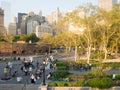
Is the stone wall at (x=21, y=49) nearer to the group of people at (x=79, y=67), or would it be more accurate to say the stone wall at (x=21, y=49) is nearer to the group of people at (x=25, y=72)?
the group of people at (x=25, y=72)

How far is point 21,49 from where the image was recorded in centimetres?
8800

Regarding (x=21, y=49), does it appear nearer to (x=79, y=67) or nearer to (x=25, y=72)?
(x=79, y=67)

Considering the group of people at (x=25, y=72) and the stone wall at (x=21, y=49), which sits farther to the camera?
the stone wall at (x=21, y=49)

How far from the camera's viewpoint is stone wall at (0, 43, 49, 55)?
82312mm

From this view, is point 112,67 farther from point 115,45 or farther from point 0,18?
point 0,18

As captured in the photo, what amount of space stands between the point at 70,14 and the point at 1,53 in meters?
29.1

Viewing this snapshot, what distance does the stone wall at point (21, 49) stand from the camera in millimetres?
82312

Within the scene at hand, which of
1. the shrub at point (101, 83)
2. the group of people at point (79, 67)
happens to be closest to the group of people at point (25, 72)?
the group of people at point (79, 67)

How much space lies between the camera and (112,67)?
151 ft

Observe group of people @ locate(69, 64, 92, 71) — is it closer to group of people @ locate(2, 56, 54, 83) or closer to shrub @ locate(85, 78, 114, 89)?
group of people @ locate(2, 56, 54, 83)

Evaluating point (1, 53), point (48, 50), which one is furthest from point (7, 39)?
point (1, 53)

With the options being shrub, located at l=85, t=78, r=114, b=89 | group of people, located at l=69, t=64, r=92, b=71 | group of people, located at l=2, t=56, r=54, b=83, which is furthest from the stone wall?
shrub, located at l=85, t=78, r=114, b=89

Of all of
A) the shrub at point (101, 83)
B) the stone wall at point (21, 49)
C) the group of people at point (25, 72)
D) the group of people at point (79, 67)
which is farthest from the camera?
the stone wall at point (21, 49)

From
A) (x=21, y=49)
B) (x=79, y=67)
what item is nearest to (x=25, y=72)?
(x=79, y=67)
